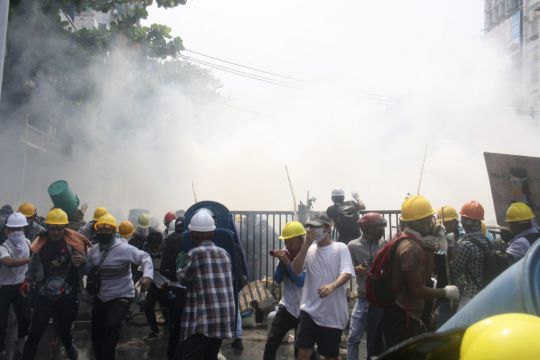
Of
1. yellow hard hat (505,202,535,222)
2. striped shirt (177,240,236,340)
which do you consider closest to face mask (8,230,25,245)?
striped shirt (177,240,236,340)

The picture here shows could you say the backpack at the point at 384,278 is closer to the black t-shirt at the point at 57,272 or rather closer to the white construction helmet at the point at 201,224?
the white construction helmet at the point at 201,224

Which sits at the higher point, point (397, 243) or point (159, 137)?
point (159, 137)

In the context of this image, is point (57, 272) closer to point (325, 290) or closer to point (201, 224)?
point (201, 224)

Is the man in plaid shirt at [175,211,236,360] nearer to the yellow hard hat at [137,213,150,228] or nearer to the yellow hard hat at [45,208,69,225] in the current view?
the yellow hard hat at [45,208,69,225]

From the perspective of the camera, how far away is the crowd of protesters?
12.1 ft

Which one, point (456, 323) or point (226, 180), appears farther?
point (226, 180)

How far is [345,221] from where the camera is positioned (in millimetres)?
7129

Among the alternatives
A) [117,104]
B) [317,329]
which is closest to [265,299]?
[317,329]

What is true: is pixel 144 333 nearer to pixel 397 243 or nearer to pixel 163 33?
pixel 397 243

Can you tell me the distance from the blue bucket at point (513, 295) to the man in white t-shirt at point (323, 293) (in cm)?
238

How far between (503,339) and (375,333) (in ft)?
12.7

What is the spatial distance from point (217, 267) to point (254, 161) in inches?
698

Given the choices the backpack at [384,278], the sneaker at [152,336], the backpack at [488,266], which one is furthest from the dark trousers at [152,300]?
the backpack at [488,266]

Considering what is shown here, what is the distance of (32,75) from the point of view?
11.8m
